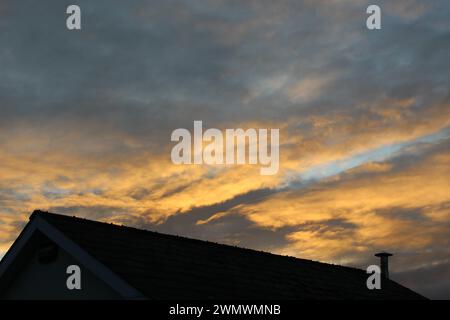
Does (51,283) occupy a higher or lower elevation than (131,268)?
lower

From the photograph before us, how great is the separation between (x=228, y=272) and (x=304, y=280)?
3691 mm

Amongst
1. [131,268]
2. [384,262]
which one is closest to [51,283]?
[131,268]

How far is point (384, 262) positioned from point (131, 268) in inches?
671

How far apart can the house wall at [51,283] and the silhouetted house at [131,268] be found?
0.02m

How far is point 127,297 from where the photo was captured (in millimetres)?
13000

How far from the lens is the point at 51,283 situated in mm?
15742

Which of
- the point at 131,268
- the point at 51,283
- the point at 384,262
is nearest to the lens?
the point at 131,268

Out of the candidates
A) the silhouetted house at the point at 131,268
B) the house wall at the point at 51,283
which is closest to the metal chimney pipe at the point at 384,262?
the silhouetted house at the point at 131,268

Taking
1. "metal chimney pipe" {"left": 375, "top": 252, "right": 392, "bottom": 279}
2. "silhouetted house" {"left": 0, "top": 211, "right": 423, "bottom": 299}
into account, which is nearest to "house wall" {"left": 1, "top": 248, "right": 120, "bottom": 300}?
"silhouetted house" {"left": 0, "top": 211, "right": 423, "bottom": 299}

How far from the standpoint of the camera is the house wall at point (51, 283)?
47.3ft

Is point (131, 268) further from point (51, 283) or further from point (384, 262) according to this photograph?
point (384, 262)

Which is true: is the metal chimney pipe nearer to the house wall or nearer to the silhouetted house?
the silhouetted house

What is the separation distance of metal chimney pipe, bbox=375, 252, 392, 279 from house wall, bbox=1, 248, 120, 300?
16.3 meters
